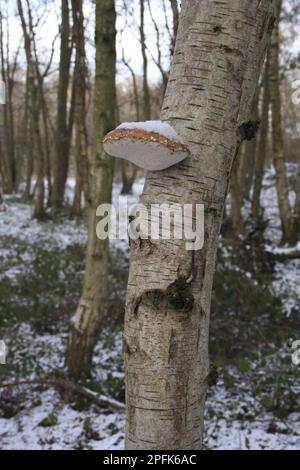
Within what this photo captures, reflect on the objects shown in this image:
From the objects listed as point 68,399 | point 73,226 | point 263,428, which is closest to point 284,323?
point 263,428

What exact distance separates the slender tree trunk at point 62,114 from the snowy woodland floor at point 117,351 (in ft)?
16.6

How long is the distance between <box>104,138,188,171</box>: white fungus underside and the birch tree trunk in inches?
1.4

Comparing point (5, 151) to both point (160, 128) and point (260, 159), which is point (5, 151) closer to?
point (260, 159)

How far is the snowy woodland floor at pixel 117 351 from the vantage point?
4.40 m

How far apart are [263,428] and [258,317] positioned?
256cm

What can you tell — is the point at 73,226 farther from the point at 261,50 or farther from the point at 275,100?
the point at 261,50

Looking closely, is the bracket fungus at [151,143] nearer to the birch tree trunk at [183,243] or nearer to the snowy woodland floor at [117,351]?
the birch tree trunk at [183,243]

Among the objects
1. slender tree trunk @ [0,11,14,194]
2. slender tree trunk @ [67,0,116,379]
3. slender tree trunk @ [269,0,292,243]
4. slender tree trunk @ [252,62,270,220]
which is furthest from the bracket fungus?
slender tree trunk @ [0,11,14,194]

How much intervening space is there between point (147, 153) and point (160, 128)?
0.27ft

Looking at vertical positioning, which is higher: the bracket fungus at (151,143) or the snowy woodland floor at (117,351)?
the bracket fungus at (151,143)

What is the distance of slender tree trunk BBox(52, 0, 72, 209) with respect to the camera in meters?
13.1

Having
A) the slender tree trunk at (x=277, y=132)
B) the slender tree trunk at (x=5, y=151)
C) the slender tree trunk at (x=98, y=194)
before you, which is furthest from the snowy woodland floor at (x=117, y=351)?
the slender tree trunk at (x=5, y=151)

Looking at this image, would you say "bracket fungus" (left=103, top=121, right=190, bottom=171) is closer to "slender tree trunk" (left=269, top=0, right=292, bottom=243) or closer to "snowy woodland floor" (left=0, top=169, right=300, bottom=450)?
"snowy woodland floor" (left=0, top=169, right=300, bottom=450)

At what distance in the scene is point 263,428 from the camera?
14.4 feet
